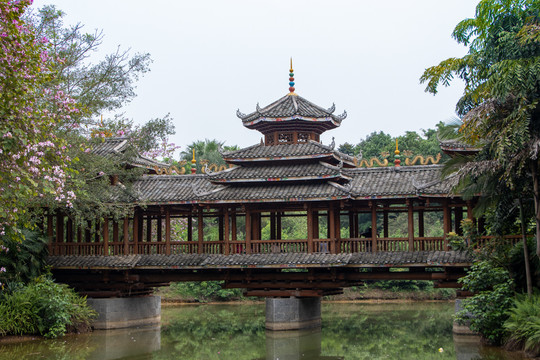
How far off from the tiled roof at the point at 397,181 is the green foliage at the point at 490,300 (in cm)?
266

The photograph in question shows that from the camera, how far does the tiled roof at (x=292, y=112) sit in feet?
70.4

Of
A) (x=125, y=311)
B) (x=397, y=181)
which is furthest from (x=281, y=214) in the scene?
(x=125, y=311)

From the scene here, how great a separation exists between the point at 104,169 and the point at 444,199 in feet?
30.8

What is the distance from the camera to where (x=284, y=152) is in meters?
20.8

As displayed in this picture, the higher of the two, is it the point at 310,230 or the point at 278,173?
the point at 278,173

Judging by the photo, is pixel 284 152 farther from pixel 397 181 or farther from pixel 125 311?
pixel 125 311

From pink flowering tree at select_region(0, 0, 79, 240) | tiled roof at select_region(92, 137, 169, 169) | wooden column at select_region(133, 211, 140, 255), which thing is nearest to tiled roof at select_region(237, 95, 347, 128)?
tiled roof at select_region(92, 137, 169, 169)

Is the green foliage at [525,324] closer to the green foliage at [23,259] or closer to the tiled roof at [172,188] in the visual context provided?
the tiled roof at [172,188]

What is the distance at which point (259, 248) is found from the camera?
2036cm

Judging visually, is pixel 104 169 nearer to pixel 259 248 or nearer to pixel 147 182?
pixel 147 182

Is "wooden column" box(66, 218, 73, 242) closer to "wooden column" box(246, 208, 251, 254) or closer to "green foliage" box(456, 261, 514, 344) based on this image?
"wooden column" box(246, 208, 251, 254)

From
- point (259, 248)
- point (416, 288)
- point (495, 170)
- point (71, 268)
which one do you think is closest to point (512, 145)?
point (495, 170)

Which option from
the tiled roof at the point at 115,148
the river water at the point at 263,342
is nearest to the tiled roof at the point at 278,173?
the tiled roof at the point at 115,148

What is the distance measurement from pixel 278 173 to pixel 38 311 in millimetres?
7593
